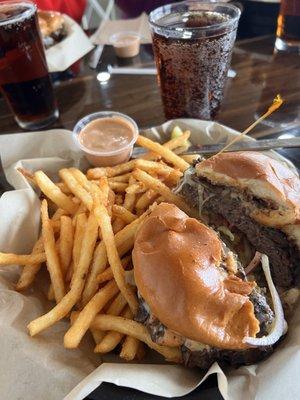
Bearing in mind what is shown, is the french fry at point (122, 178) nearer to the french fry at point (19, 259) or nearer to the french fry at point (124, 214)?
the french fry at point (124, 214)

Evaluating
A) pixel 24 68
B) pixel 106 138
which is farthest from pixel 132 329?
pixel 24 68

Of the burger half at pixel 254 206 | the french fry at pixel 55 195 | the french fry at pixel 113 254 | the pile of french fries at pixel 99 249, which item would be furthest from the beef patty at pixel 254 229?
the french fry at pixel 55 195

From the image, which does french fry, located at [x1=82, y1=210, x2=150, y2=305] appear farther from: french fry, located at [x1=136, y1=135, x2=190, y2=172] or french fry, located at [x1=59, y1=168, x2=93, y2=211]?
french fry, located at [x1=136, y1=135, x2=190, y2=172]

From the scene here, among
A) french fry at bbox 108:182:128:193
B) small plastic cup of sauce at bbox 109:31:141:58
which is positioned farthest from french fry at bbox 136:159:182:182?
small plastic cup of sauce at bbox 109:31:141:58

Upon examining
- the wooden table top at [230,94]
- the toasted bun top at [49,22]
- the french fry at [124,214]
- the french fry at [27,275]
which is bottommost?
the wooden table top at [230,94]

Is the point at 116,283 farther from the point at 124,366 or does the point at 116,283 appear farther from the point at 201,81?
the point at 201,81

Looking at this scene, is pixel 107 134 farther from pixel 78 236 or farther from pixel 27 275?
pixel 27 275
